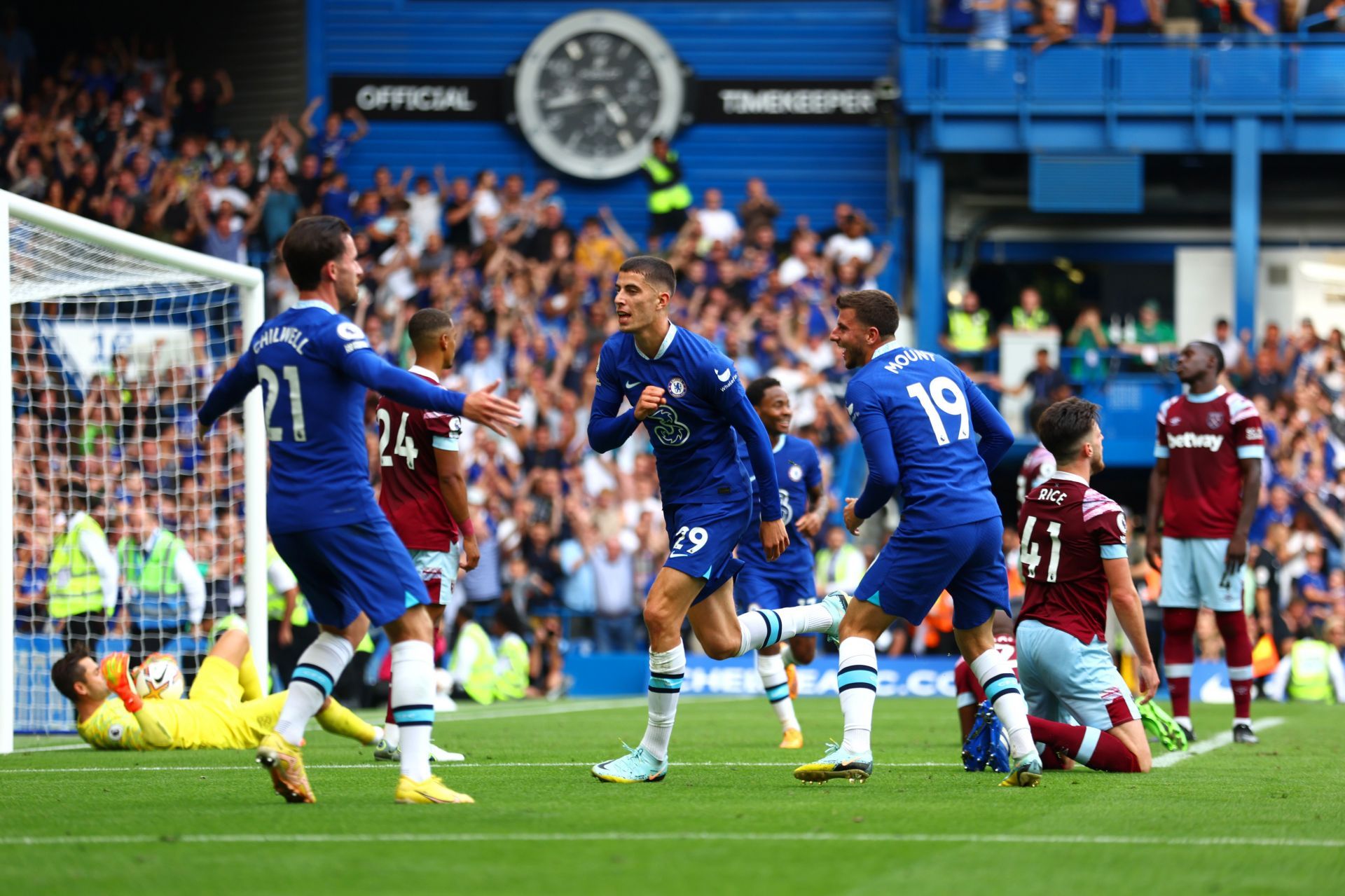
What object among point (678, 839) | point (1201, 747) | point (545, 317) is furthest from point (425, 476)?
point (545, 317)

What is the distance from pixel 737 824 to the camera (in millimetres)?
5758

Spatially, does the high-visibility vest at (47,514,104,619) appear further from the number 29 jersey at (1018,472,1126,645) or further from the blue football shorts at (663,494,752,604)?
the number 29 jersey at (1018,472,1126,645)

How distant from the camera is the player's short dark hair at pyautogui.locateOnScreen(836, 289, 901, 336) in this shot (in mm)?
7145

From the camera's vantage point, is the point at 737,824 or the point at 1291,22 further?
the point at 1291,22

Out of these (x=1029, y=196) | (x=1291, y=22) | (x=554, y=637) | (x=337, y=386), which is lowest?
(x=554, y=637)

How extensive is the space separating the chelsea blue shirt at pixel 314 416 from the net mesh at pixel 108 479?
5388mm

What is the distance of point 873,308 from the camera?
23.5ft

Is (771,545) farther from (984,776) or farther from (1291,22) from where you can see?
(1291,22)

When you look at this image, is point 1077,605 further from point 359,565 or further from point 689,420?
point 359,565

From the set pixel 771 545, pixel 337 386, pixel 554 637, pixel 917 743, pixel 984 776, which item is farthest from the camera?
pixel 554 637

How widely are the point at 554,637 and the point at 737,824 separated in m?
13.1

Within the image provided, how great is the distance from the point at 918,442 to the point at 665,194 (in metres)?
18.4

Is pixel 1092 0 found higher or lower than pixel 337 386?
higher

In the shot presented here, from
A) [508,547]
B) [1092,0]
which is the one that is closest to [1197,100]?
[1092,0]
